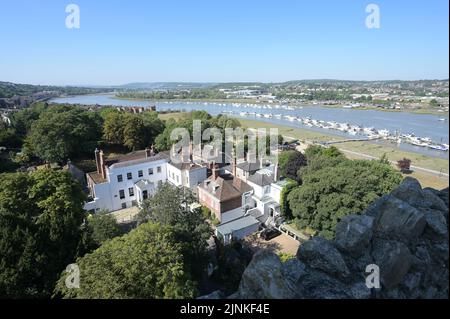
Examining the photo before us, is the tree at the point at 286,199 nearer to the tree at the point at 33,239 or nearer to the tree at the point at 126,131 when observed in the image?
the tree at the point at 33,239

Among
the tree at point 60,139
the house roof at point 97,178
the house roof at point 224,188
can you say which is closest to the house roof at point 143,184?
the house roof at point 97,178

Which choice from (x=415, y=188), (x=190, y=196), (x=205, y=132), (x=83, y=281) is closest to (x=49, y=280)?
(x=83, y=281)

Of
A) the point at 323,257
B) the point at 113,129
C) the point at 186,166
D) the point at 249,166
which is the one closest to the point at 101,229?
the point at 186,166

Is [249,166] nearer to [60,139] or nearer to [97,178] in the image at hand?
[97,178]

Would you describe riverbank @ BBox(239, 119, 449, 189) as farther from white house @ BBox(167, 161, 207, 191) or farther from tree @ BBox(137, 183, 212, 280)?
tree @ BBox(137, 183, 212, 280)

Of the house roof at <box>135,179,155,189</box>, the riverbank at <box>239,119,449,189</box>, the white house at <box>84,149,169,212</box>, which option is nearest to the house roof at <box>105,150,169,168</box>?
the white house at <box>84,149,169,212</box>

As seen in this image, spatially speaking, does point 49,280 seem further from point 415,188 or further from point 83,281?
point 415,188

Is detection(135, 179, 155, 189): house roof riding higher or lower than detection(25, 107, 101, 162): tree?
lower
